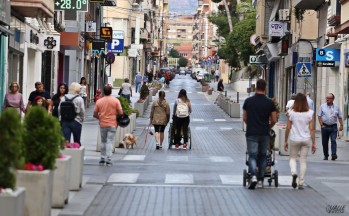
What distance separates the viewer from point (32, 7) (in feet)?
105

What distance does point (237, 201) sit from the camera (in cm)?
1558

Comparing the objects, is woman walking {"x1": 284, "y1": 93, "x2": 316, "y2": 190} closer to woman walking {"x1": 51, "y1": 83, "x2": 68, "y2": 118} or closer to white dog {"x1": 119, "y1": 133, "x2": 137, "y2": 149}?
woman walking {"x1": 51, "y1": 83, "x2": 68, "y2": 118}

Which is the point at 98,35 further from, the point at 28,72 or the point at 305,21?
the point at 28,72

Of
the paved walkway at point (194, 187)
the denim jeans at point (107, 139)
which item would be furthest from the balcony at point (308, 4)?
the denim jeans at point (107, 139)

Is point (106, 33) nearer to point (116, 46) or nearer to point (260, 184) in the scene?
point (116, 46)

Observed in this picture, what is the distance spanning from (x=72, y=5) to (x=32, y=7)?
8961mm

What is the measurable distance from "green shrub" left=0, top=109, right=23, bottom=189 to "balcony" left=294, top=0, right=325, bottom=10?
3656cm

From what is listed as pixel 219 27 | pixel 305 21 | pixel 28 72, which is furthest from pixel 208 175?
pixel 219 27

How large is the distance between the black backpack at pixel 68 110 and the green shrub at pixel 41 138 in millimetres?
8319

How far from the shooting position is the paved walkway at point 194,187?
1449 centimetres

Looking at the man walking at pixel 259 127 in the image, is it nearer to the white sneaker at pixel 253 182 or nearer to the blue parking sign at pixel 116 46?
the white sneaker at pixel 253 182

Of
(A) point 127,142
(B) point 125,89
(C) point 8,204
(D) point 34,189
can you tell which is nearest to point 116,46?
(B) point 125,89

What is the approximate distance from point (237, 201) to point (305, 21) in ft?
120

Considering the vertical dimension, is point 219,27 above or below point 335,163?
above
